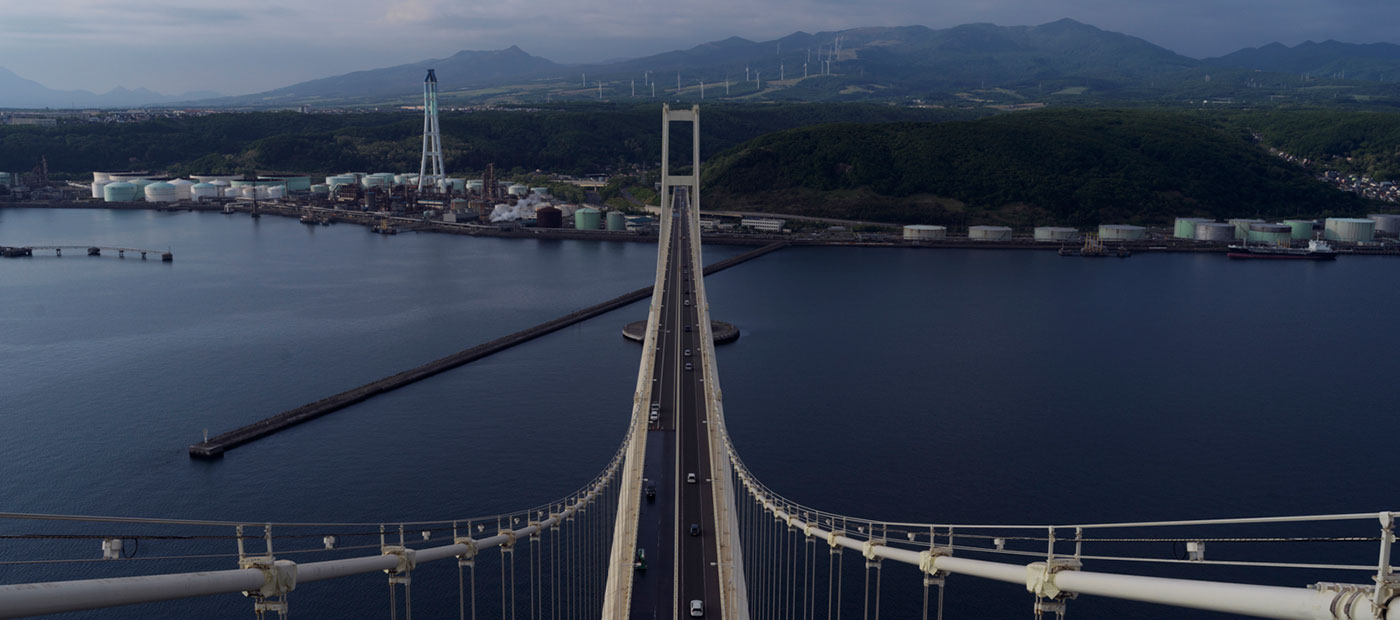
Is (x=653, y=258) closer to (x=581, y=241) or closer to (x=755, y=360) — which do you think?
(x=581, y=241)

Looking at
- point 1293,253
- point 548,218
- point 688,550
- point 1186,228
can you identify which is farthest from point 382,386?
point 1186,228

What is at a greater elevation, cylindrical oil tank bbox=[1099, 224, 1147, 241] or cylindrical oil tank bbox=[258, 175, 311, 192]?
cylindrical oil tank bbox=[258, 175, 311, 192]

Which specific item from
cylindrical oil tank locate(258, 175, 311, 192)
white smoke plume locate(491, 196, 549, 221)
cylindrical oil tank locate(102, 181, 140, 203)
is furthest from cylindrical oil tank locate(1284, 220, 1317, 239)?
cylindrical oil tank locate(102, 181, 140, 203)

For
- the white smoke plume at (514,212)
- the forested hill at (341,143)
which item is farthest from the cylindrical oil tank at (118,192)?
the white smoke plume at (514,212)

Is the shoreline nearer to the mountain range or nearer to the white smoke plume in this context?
the white smoke plume

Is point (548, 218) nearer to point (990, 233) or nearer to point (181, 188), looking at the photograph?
point (990, 233)

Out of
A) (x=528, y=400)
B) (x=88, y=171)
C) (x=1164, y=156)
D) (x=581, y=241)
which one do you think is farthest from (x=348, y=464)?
(x=88, y=171)
